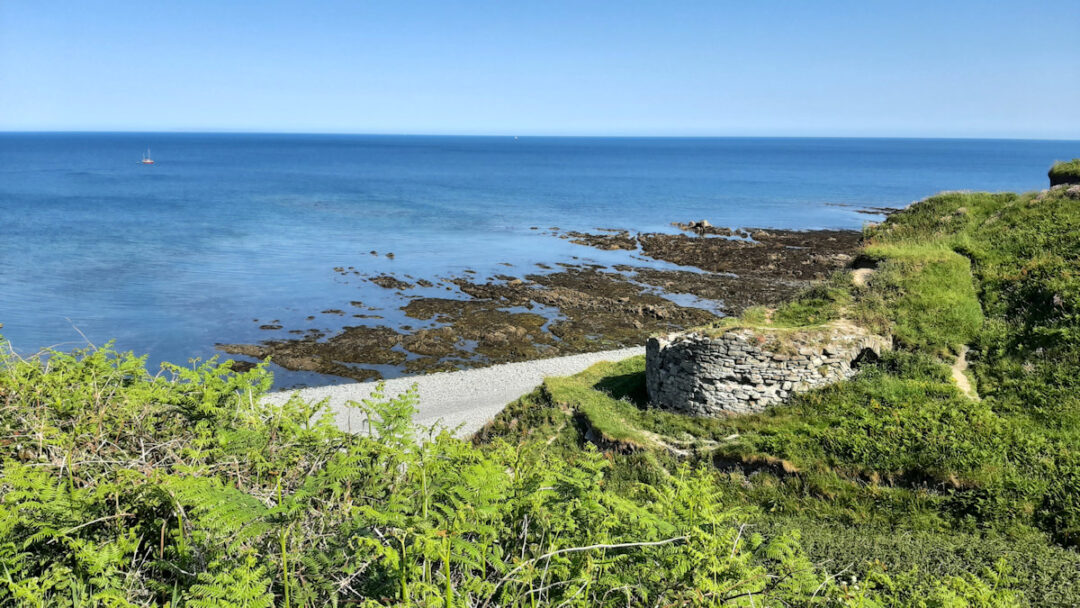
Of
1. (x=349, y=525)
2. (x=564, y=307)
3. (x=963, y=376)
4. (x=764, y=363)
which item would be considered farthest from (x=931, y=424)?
(x=564, y=307)

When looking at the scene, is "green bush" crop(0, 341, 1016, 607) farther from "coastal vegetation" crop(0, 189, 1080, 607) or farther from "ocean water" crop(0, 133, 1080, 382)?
"ocean water" crop(0, 133, 1080, 382)

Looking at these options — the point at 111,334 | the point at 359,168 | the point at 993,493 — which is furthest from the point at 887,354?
the point at 359,168

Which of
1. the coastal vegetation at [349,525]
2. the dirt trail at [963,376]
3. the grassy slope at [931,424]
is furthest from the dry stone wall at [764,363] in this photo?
the coastal vegetation at [349,525]

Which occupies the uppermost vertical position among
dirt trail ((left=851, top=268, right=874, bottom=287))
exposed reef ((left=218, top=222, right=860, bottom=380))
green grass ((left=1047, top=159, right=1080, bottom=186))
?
green grass ((left=1047, top=159, right=1080, bottom=186))

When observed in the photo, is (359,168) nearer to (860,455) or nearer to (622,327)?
(622,327)

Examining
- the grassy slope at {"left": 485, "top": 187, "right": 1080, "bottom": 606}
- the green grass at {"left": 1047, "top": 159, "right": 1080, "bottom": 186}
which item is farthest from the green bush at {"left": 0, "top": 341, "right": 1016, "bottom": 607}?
the green grass at {"left": 1047, "top": 159, "right": 1080, "bottom": 186}

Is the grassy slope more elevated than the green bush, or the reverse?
the green bush

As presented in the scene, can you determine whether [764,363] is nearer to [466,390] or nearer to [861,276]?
[861,276]

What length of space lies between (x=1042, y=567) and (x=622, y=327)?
24.3 meters

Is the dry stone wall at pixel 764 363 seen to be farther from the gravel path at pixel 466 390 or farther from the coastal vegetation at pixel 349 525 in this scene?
the gravel path at pixel 466 390

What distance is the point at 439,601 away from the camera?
2.95m

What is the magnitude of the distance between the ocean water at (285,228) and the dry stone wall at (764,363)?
13590 mm

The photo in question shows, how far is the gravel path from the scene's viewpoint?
916 inches

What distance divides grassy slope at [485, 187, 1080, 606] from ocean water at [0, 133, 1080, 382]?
12.1 meters
